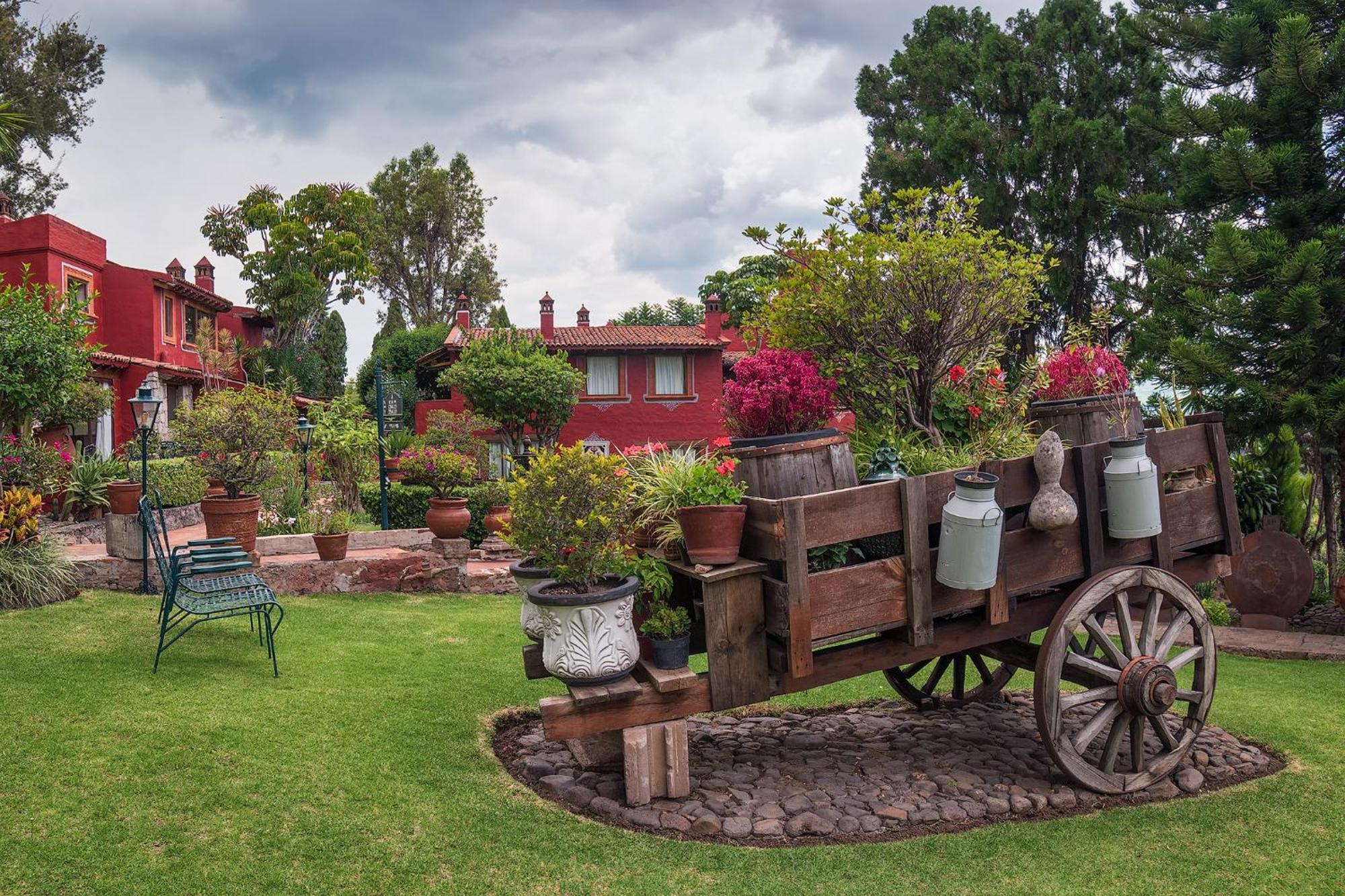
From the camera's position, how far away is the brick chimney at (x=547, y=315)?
2693 cm

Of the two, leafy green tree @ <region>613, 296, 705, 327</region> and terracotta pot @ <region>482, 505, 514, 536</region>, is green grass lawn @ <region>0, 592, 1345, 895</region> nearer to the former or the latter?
terracotta pot @ <region>482, 505, 514, 536</region>

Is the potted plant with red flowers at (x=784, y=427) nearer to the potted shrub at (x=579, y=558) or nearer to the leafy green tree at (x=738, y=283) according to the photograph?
the potted shrub at (x=579, y=558)

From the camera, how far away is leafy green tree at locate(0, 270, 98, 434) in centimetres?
834

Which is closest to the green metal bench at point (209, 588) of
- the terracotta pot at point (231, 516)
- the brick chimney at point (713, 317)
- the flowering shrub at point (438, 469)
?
the terracotta pot at point (231, 516)

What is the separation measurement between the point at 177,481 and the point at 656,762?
36.0 ft

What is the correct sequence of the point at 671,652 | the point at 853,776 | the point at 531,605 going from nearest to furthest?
the point at 671,652 < the point at 531,605 < the point at 853,776

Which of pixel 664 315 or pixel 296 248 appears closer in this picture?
pixel 296 248

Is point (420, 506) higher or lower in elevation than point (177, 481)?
lower

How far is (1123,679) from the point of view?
4.15 meters

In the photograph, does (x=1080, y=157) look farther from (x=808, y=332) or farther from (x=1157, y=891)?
(x=1157, y=891)

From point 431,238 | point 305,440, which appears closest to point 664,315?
point 431,238

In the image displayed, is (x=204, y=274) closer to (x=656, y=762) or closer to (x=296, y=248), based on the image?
(x=296, y=248)

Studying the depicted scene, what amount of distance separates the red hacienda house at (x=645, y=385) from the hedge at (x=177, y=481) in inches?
500

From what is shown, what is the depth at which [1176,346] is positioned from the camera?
907cm
